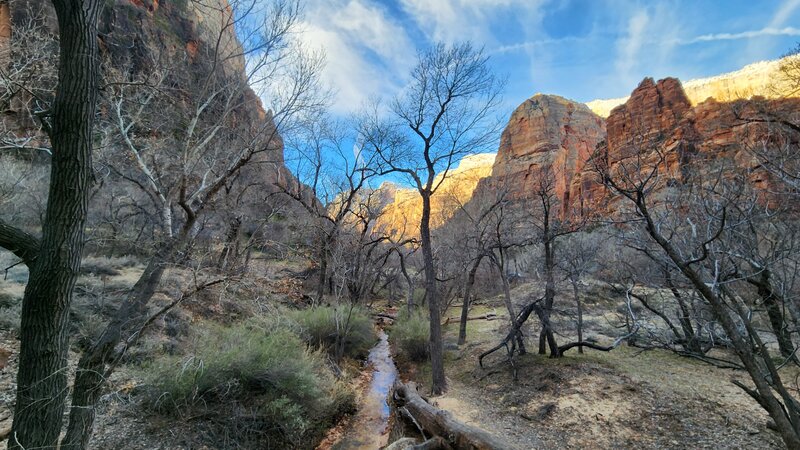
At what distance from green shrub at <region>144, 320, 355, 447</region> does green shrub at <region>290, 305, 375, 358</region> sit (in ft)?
10.4

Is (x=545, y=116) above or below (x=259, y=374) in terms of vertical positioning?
above

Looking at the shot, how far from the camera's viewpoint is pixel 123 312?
4.73 metres

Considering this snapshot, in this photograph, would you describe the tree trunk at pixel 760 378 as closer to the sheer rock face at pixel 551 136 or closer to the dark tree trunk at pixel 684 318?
the dark tree trunk at pixel 684 318

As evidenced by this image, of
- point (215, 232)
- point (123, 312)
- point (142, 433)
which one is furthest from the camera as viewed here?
point (215, 232)

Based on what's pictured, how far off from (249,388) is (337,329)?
3.97 metres

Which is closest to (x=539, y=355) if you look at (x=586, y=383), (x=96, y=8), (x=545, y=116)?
(x=586, y=383)

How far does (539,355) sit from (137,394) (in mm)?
10191

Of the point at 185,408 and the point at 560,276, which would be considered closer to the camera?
the point at 185,408

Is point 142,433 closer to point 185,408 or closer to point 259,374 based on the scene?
point 185,408

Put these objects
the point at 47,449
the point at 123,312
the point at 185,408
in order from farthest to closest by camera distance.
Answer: the point at 185,408
the point at 123,312
the point at 47,449

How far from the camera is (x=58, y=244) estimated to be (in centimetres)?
306

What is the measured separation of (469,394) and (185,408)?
6763mm

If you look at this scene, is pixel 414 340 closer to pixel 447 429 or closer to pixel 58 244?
pixel 447 429

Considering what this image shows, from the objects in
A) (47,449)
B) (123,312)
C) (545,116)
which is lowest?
(47,449)
